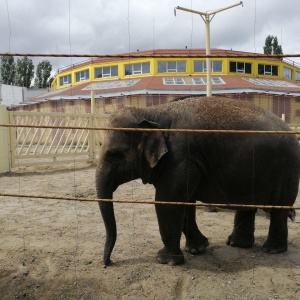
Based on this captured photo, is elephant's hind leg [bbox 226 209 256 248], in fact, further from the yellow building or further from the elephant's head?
the yellow building

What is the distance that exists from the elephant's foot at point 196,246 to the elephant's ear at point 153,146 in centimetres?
117

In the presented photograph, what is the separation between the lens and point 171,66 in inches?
1129

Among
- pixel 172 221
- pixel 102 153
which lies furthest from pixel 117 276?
pixel 102 153

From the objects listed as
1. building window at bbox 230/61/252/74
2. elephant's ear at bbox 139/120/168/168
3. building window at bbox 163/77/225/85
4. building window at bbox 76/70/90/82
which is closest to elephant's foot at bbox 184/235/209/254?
elephant's ear at bbox 139/120/168/168

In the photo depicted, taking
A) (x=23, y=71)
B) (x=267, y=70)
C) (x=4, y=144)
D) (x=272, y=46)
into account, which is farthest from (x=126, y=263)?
(x=272, y=46)

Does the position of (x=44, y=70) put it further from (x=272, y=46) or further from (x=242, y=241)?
(x=272, y=46)

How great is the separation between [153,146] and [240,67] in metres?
27.5

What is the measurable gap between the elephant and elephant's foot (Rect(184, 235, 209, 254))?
35cm

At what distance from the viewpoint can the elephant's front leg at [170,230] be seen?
404cm

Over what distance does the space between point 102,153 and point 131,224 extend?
1.89 meters

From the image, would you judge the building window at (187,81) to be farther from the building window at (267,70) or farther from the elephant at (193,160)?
the elephant at (193,160)

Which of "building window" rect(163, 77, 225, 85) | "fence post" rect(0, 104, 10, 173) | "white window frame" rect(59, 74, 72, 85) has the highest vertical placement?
"white window frame" rect(59, 74, 72, 85)

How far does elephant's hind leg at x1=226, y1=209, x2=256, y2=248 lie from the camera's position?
4.66 meters

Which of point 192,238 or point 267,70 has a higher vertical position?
point 267,70
